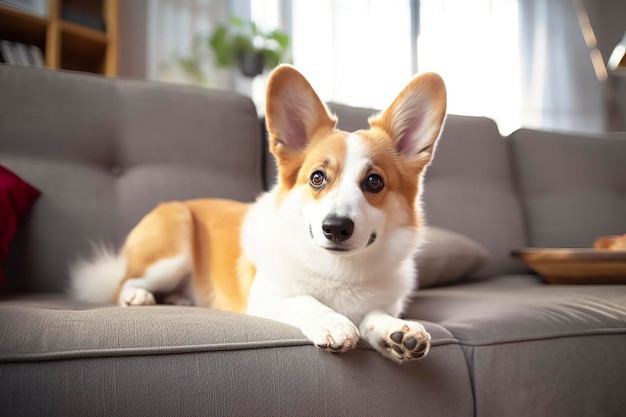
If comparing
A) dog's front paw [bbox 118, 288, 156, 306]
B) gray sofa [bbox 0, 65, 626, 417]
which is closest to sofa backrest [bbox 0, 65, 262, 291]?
gray sofa [bbox 0, 65, 626, 417]

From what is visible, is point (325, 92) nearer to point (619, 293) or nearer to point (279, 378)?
point (619, 293)

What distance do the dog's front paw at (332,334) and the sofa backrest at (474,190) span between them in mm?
1125

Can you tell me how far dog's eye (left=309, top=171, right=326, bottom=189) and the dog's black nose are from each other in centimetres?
15

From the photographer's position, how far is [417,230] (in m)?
1.22

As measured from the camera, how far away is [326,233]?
3.21 ft

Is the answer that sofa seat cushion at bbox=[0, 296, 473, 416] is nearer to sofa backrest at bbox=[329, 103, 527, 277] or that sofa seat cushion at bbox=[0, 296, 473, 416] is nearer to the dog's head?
the dog's head

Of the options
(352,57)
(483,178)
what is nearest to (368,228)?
(483,178)

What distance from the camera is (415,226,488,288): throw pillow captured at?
1.68 m

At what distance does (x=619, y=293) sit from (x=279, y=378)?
41.8 inches

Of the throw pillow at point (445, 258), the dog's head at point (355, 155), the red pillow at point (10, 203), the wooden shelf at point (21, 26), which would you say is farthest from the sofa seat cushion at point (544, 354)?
the wooden shelf at point (21, 26)

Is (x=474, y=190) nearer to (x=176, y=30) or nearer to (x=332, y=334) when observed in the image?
(x=332, y=334)

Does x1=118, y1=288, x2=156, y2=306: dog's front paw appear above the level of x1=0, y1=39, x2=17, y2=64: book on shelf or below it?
below

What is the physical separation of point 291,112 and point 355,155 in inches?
9.2

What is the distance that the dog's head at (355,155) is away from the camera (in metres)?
1.04
